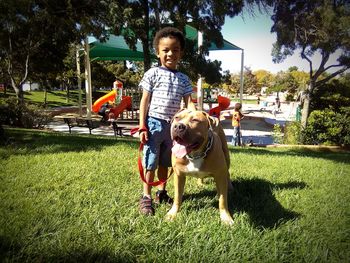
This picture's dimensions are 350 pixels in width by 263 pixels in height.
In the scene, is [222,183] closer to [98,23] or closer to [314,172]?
[314,172]

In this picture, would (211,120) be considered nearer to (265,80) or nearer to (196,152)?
(196,152)

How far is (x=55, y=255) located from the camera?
195cm

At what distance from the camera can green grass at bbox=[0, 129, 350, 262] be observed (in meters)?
2.07

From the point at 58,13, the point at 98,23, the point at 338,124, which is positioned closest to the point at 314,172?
the point at 338,124

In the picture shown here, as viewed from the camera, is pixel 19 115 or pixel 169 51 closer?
pixel 169 51

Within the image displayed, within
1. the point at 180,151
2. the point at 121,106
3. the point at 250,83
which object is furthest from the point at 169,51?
the point at 250,83

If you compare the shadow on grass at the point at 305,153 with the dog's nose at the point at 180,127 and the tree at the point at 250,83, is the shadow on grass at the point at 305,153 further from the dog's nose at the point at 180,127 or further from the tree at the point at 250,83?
the tree at the point at 250,83

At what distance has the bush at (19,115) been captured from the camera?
11.2 m

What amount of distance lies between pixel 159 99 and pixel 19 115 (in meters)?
10.3

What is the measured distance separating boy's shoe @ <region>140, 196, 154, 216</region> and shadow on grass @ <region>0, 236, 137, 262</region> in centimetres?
75

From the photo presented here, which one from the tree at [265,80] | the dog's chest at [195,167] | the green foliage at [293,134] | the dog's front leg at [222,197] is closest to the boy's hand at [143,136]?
the dog's chest at [195,167]

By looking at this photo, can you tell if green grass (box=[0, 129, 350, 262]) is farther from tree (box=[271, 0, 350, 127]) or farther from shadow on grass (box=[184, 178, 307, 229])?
tree (box=[271, 0, 350, 127])

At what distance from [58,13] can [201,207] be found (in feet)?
35.3

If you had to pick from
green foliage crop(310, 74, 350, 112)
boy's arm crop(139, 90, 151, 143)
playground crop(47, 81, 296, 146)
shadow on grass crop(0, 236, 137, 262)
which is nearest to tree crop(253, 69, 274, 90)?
playground crop(47, 81, 296, 146)
